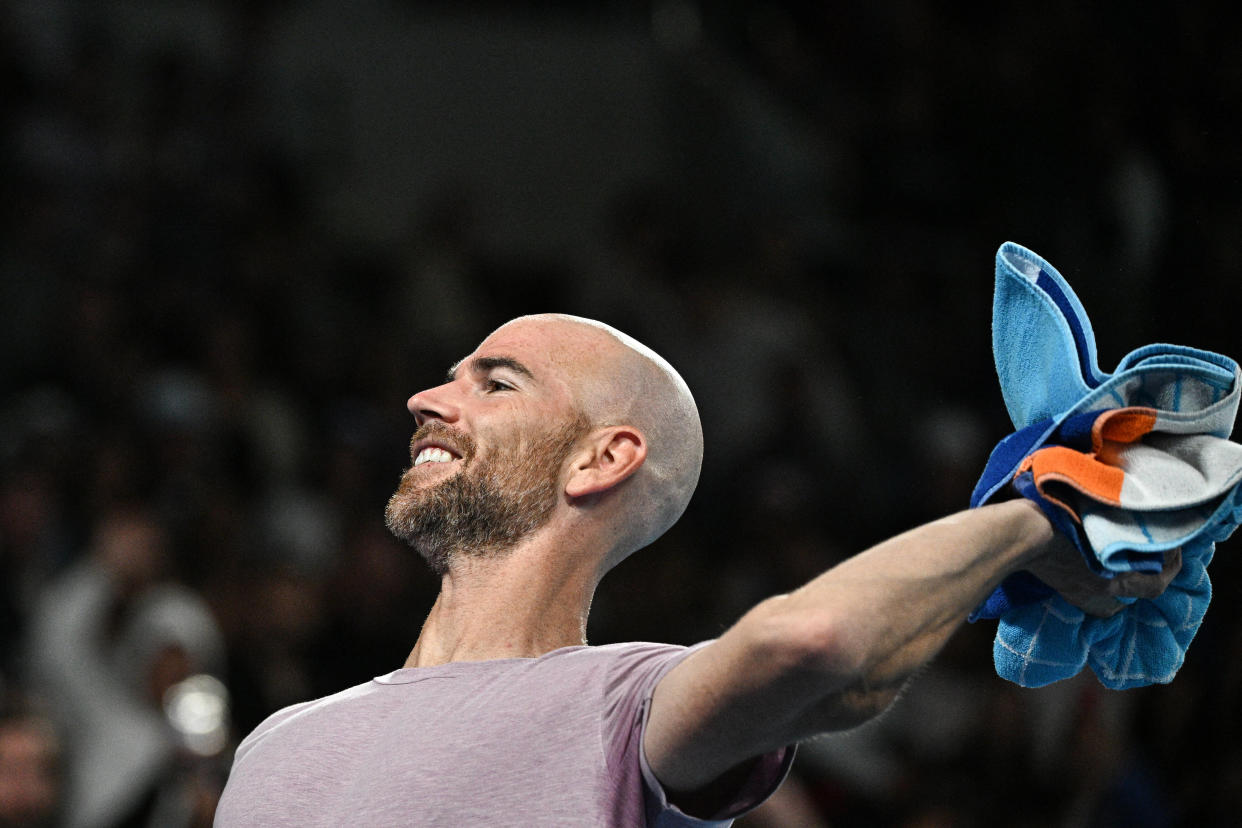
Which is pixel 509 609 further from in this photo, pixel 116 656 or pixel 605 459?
pixel 116 656

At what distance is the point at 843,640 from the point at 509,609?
2.02ft

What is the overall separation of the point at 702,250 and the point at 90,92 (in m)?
2.32

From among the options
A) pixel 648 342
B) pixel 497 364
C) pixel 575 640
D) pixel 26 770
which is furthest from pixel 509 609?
pixel 648 342

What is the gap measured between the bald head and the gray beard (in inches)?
3.9

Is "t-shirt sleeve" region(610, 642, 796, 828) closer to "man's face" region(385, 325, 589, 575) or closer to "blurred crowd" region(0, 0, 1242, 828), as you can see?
"man's face" region(385, 325, 589, 575)

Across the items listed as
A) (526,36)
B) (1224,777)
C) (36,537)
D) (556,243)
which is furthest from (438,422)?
(526,36)

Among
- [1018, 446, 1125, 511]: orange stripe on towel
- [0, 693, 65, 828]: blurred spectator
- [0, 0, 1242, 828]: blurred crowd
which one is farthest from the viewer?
[0, 693, 65, 828]: blurred spectator

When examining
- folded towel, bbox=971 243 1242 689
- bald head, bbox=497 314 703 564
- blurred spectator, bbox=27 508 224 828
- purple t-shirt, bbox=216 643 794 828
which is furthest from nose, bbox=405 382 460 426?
blurred spectator, bbox=27 508 224 828

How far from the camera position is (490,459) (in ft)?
6.26

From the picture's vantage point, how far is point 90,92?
606 cm

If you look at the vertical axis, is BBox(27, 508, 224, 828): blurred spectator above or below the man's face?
below

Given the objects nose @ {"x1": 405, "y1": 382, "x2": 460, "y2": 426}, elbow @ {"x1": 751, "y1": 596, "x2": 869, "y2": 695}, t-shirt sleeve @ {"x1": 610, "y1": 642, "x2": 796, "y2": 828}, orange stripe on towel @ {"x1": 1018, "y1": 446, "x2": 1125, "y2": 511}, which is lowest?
t-shirt sleeve @ {"x1": 610, "y1": 642, "x2": 796, "y2": 828}

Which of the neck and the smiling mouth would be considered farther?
the smiling mouth

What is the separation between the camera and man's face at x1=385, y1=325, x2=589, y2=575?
1.90 metres
